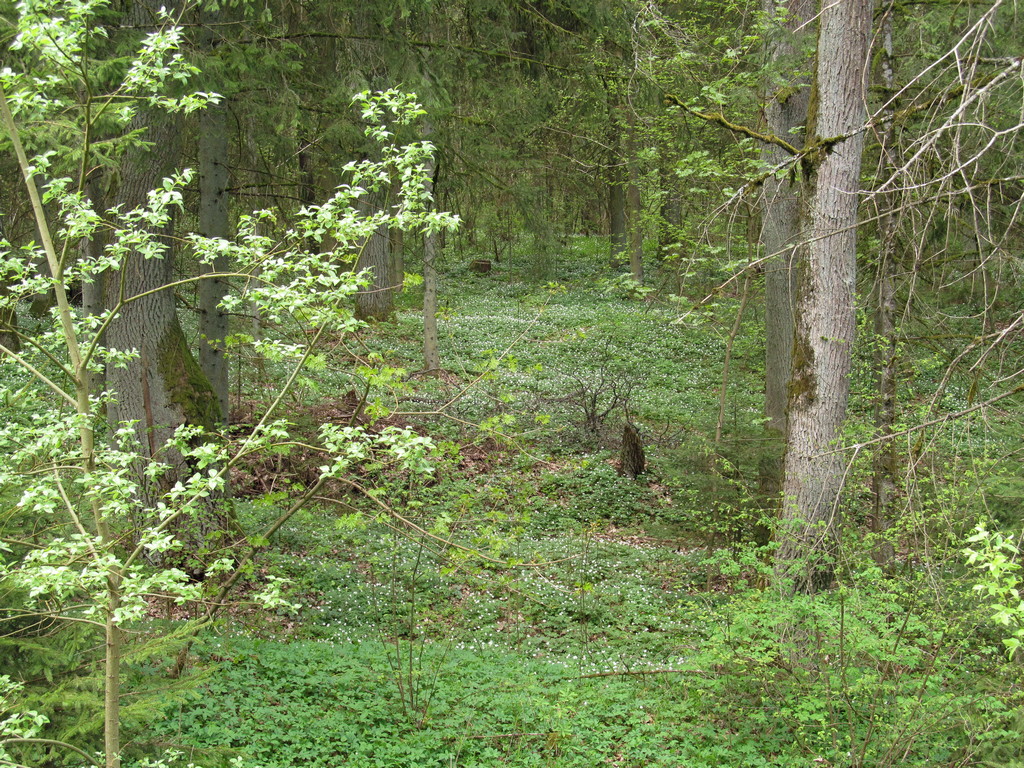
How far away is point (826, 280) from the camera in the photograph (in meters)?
6.48

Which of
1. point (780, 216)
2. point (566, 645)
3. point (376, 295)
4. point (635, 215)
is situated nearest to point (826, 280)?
point (780, 216)

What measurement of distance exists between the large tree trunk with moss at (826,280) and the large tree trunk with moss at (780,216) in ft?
4.99

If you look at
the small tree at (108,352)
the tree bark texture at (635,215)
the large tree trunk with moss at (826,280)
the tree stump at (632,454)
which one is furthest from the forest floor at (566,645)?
the tree bark texture at (635,215)

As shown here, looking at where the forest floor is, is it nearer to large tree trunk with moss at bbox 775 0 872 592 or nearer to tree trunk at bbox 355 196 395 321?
large tree trunk with moss at bbox 775 0 872 592

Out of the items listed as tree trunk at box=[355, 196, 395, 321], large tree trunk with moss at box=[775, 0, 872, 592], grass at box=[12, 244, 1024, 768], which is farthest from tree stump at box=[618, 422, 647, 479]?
tree trunk at box=[355, 196, 395, 321]

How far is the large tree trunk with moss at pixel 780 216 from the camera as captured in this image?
8594mm

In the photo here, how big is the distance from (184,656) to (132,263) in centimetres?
422

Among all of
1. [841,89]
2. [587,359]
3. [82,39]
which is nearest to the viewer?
[82,39]

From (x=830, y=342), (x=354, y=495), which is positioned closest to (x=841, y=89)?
(x=830, y=342)

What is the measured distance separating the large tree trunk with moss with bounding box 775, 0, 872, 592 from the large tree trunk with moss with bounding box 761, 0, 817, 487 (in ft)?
4.99

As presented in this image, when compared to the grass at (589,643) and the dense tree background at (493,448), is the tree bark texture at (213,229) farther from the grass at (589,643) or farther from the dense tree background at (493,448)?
the grass at (589,643)

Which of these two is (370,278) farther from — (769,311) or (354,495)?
(769,311)

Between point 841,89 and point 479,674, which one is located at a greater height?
point 841,89

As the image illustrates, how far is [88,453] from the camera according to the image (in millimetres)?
3227
